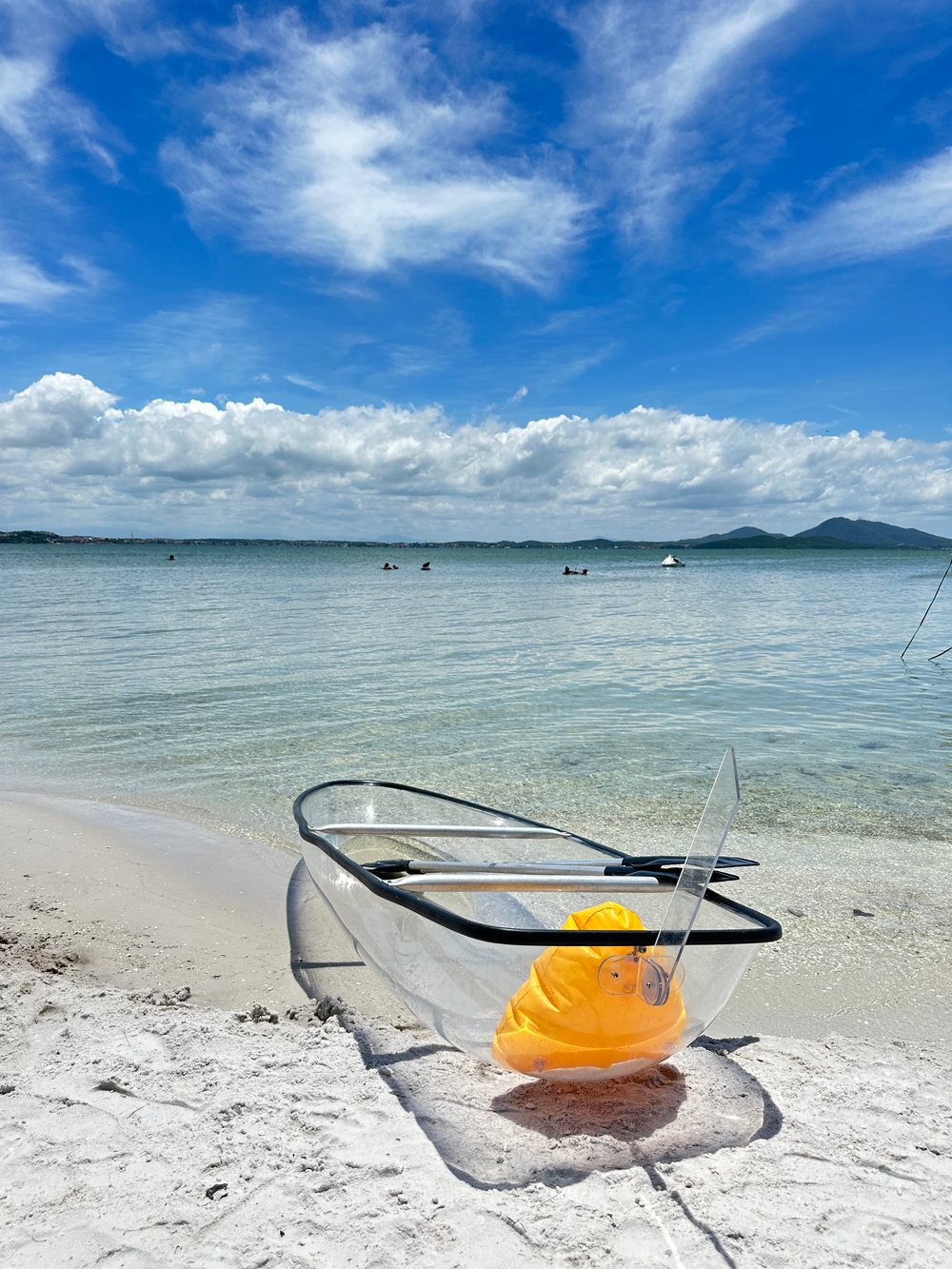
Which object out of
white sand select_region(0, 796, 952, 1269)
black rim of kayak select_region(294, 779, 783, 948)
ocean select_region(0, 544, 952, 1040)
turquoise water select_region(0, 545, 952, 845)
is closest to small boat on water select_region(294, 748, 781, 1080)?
black rim of kayak select_region(294, 779, 783, 948)

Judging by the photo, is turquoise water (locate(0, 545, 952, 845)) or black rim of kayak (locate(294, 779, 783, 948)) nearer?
black rim of kayak (locate(294, 779, 783, 948))

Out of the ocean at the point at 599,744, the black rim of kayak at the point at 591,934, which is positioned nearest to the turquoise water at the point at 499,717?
the ocean at the point at 599,744

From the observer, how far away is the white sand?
2332 mm

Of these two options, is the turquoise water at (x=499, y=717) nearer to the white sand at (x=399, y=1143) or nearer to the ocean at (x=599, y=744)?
the ocean at (x=599, y=744)

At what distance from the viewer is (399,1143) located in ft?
9.12

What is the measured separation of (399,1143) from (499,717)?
27.5ft

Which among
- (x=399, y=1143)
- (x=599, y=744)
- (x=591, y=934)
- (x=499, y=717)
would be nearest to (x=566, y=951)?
(x=591, y=934)

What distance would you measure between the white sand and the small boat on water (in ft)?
0.92

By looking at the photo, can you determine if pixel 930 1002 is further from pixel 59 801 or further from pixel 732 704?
pixel 732 704

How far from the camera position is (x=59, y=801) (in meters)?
7.24

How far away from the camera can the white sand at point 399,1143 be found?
2.33 meters

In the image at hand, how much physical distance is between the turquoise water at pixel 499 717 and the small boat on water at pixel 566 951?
3.06 meters

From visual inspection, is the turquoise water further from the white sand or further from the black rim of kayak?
the black rim of kayak

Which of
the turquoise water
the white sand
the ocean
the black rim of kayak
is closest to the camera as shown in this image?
the white sand
